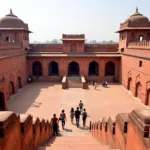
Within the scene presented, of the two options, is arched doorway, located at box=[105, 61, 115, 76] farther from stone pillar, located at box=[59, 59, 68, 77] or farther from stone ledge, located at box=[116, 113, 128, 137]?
stone ledge, located at box=[116, 113, 128, 137]

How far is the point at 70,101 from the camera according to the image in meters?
15.9

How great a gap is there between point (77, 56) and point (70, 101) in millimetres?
8921

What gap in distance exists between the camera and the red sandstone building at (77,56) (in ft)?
57.1

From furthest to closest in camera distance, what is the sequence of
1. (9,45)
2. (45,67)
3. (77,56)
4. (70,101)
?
1. (45,67)
2. (77,56)
3. (9,45)
4. (70,101)

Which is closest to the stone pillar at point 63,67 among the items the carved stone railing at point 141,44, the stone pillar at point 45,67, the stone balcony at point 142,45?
the stone pillar at point 45,67

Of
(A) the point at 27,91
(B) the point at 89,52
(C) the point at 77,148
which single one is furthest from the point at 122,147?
(B) the point at 89,52

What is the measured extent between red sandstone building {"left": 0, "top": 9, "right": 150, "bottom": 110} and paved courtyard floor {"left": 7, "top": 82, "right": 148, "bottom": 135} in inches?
57.5

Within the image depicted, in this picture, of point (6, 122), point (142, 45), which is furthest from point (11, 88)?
point (6, 122)

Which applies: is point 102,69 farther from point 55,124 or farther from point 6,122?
point 6,122

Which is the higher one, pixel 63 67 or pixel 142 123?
pixel 142 123

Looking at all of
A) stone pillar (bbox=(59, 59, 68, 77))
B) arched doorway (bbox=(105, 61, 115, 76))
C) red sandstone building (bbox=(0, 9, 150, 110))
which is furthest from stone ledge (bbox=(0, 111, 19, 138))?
arched doorway (bbox=(105, 61, 115, 76))

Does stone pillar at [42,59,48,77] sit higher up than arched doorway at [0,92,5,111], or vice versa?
stone pillar at [42,59,48,77]

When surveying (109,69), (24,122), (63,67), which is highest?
(24,122)

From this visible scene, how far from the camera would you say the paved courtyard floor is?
1338cm
